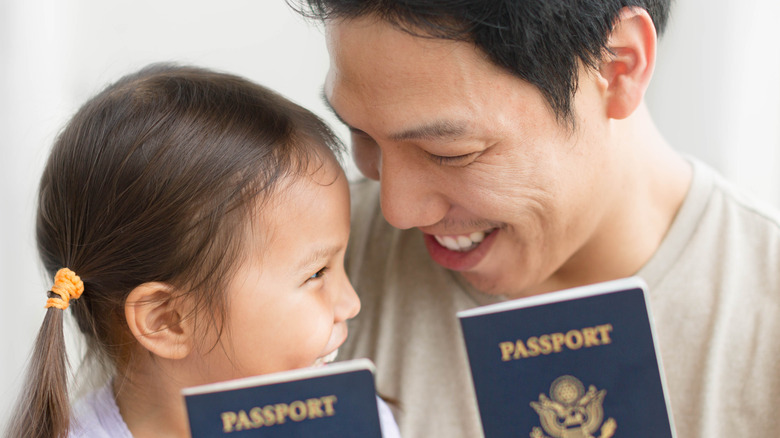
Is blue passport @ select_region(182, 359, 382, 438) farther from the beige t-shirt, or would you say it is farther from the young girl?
the beige t-shirt

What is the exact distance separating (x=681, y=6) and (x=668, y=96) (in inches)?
8.7

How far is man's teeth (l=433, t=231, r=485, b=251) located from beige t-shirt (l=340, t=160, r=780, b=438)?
5.4 inches

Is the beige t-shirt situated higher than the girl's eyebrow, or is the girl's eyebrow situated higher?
the girl's eyebrow

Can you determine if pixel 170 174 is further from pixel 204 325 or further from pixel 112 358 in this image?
pixel 112 358

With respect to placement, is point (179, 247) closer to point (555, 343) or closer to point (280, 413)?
point (280, 413)

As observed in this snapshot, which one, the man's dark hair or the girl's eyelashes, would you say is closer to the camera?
the man's dark hair

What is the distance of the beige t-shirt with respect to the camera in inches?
47.0

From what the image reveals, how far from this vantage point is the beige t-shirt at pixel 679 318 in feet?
3.92

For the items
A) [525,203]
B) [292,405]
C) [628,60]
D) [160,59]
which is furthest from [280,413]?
[160,59]

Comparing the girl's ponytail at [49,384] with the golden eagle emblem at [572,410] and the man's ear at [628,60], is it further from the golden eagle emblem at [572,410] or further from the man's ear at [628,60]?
the man's ear at [628,60]

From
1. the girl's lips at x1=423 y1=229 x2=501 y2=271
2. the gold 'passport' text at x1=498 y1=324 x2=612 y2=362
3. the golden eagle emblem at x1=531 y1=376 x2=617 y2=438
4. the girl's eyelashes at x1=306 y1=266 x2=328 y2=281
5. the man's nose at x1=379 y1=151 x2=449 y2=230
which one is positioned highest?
the man's nose at x1=379 y1=151 x2=449 y2=230

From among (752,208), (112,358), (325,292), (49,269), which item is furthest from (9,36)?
(752,208)

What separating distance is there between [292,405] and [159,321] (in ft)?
1.30

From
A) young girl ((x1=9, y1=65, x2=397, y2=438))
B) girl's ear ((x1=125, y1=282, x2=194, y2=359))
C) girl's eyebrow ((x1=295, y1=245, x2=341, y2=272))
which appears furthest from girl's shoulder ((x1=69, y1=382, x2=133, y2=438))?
girl's eyebrow ((x1=295, y1=245, x2=341, y2=272))
